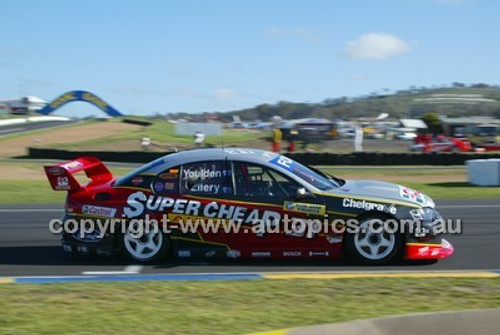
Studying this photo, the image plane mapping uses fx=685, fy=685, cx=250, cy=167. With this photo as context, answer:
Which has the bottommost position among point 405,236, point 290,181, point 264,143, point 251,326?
point 251,326

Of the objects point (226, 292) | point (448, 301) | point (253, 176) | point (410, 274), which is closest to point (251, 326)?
point (226, 292)

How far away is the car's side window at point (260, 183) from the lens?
7.91 metres

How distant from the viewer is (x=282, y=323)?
495 centimetres

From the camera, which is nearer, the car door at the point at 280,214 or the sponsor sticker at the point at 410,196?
the car door at the point at 280,214

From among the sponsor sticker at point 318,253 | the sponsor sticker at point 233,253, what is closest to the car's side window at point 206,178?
the sponsor sticker at point 233,253

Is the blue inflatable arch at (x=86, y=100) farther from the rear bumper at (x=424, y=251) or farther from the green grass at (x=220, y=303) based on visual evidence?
the green grass at (x=220, y=303)

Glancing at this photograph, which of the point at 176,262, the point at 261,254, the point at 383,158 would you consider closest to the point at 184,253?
the point at 176,262

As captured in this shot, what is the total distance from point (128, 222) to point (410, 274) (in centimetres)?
328

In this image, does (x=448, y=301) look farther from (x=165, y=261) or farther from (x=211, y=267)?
(x=165, y=261)

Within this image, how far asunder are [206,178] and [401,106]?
489 feet

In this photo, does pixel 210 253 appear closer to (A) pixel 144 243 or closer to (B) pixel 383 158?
(A) pixel 144 243

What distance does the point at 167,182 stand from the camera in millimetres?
8109

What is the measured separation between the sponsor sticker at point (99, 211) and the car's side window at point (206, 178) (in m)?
0.89

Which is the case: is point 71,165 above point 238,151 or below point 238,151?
below
